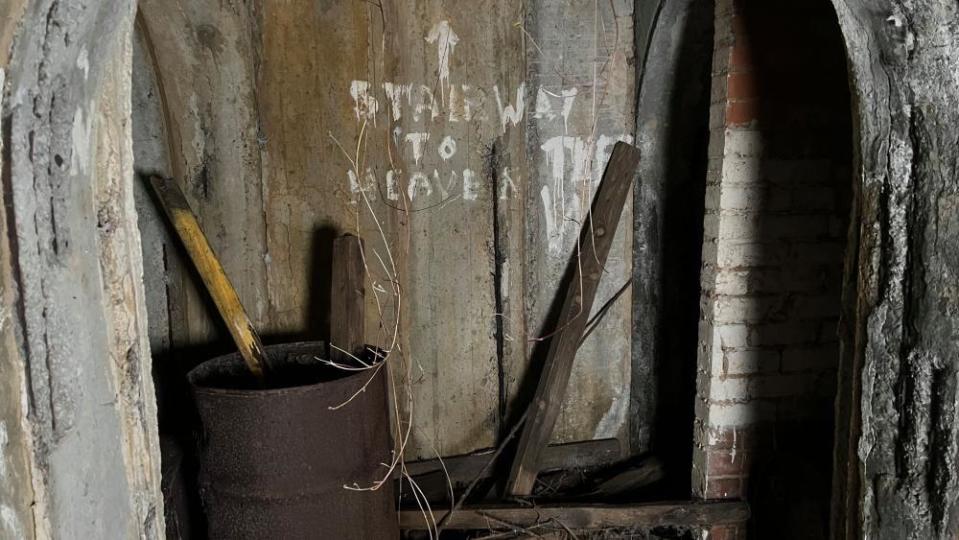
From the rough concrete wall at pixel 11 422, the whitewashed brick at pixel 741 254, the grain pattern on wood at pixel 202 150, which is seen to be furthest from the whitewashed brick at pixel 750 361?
the rough concrete wall at pixel 11 422

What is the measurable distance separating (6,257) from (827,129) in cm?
222

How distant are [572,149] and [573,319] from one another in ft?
2.21

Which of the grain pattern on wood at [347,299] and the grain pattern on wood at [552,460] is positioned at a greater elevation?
the grain pattern on wood at [347,299]

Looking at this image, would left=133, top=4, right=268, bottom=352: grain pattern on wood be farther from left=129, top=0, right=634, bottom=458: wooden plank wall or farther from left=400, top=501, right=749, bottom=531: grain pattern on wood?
left=400, top=501, right=749, bottom=531: grain pattern on wood

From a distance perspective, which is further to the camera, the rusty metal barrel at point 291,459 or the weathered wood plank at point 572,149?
the weathered wood plank at point 572,149

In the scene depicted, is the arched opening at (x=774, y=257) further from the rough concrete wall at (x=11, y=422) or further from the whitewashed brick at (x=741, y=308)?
the rough concrete wall at (x=11, y=422)

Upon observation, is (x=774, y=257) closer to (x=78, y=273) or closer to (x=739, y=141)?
(x=739, y=141)

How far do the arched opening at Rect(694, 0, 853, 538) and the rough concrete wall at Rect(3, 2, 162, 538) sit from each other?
1701mm

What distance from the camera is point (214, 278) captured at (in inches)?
83.8

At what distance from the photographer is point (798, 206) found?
85.7 inches

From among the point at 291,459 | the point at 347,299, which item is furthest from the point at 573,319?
the point at 291,459

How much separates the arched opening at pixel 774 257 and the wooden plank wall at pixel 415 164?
633mm

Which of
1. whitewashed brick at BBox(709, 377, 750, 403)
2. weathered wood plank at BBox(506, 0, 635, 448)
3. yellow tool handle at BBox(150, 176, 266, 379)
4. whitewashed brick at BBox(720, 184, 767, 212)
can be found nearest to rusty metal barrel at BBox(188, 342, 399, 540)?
yellow tool handle at BBox(150, 176, 266, 379)

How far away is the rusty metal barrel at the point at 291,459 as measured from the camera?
6.01 ft
